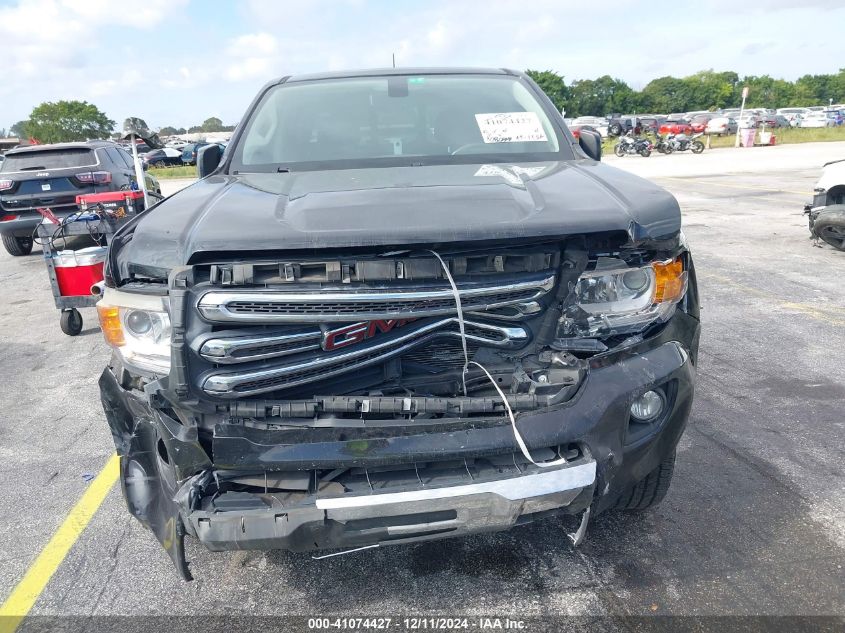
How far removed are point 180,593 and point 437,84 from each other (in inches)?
114

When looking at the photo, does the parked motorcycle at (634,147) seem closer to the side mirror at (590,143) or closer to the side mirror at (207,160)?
the side mirror at (590,143)

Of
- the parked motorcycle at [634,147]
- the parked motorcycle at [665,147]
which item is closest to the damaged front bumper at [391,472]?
→ the parked motorcycle at [634,147]

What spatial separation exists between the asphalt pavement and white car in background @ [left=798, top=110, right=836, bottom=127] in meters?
51.4

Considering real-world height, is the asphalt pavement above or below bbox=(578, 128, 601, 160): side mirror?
below

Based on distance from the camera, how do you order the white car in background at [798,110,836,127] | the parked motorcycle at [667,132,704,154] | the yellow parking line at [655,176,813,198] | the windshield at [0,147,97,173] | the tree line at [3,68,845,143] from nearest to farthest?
1. the windshield at [0,147,97,173]
2. the yellow parking line at [655,176,813,198]
3. the parked motorcycle at [667,132,704,154]
4. the white car in background at [798,110,836,127]
5. the tree line at [3,68,845,143]

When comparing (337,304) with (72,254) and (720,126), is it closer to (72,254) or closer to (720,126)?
(72,254)

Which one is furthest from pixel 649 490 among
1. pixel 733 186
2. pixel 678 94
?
pixel 678 94

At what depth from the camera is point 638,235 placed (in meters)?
2.24

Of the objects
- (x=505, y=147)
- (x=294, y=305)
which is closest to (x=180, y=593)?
(x=294, y=305)

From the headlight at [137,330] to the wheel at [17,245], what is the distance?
9635 mm

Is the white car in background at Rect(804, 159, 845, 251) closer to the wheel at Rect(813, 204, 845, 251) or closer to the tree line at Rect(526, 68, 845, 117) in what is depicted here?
the wheel at Rect(813, 204, 845, 251)

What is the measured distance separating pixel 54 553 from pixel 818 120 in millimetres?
56282

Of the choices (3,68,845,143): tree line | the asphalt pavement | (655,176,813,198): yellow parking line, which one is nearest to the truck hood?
the asphalt pavement

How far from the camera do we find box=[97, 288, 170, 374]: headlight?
223 cm
